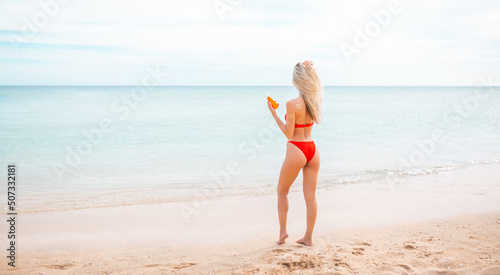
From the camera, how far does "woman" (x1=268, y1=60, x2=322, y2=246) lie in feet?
13.3

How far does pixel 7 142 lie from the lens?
13.2 meters

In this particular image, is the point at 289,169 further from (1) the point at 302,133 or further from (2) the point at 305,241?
(2) the point at 305,241

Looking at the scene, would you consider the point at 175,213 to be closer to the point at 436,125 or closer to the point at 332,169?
the point at 332,169

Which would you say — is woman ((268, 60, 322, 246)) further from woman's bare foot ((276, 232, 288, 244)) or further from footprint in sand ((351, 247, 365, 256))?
footprint in sand ((351, 247, 365, 256))

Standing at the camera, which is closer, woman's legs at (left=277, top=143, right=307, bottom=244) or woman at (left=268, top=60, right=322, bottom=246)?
woman at (left=268, top=60, right=322, bottom=246)

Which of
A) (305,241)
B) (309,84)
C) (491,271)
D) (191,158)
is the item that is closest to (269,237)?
(305,241)

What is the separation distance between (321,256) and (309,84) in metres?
1.82

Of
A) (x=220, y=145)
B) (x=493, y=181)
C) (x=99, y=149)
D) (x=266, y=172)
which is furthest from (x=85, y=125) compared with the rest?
(x=493, y=181)

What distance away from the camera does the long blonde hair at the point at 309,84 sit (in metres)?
4.04

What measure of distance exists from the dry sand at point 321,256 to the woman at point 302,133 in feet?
1.54

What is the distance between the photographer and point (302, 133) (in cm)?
418

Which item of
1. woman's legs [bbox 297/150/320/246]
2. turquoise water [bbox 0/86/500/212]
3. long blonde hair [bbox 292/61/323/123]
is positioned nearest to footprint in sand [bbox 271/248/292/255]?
woman's legs [bbox 297/150/320/246]

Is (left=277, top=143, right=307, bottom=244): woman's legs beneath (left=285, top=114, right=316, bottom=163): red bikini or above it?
beneath

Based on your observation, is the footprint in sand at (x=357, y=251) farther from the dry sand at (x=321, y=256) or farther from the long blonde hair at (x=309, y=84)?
the long blonde hair at (x=309, y=84)
